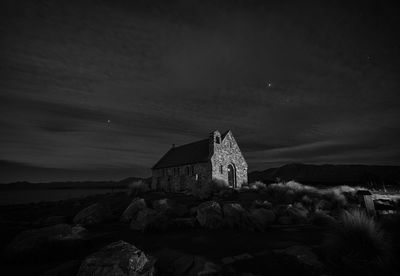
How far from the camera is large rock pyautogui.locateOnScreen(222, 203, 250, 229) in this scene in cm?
1236

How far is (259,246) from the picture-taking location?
8.80m

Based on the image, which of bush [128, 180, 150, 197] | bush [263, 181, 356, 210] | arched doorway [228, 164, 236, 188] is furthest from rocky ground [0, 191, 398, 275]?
arched doorway [228, 164, 236, 188]

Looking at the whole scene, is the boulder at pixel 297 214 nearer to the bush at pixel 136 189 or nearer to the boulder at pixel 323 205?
the boulder at pixel 323 205

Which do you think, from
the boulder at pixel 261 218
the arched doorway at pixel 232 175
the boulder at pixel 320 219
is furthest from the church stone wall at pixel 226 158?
the boulder at pixel 320 219

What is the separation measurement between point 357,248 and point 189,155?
2690cm

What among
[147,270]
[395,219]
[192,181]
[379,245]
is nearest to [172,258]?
[147,270]

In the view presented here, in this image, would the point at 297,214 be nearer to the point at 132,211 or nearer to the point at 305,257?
the point at 305,257

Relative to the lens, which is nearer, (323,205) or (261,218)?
(261,218)

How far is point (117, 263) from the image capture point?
18.0 ft

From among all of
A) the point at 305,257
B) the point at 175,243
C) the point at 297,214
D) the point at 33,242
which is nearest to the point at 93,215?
the point at 33,242

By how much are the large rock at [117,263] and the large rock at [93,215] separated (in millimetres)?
10613

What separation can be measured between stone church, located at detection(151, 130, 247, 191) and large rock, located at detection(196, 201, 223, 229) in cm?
1258

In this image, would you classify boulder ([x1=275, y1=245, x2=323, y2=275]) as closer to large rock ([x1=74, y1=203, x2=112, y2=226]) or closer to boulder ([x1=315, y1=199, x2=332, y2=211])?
boulder ([x1=315, y1=199, x2=332, y2=211])

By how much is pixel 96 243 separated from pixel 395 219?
13.4m
